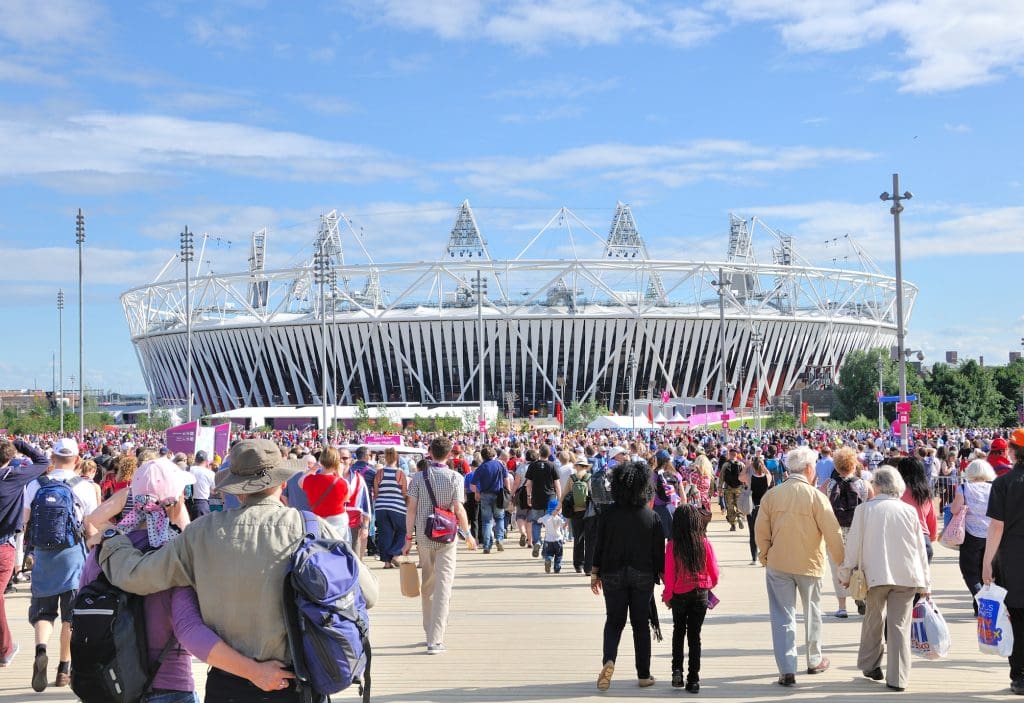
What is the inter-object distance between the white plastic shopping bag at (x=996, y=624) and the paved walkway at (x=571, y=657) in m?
0.29

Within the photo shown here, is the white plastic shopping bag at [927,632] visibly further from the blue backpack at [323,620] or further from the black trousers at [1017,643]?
the blue backpack at [323,620]

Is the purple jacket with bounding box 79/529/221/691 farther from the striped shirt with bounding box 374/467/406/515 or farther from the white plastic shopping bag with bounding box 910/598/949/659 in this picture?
the striped shirt with bounding box 374/467/406/515

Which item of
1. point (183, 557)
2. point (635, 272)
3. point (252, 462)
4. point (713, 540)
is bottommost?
point (713, 540)

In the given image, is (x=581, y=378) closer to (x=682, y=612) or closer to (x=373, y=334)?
(x=373, y=334)

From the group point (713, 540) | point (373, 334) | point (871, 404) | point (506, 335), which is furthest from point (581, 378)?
point (713, 540)

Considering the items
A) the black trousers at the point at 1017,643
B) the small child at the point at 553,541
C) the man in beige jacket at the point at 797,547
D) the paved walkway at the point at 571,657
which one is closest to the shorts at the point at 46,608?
the paved walkway at the point at 571,657

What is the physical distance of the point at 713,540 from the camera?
58.8ft

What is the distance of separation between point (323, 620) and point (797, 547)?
4.62 metres

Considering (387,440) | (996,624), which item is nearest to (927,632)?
(996,624)

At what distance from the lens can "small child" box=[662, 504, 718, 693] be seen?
23.6ft

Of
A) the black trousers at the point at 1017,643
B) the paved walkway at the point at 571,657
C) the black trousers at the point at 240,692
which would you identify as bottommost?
the paved walkway at the point at 571,657

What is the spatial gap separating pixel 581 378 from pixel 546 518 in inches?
2802

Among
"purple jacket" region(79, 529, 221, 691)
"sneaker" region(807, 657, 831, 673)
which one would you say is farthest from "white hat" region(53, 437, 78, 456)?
"sneaker" region(807, 657, 831, 673)

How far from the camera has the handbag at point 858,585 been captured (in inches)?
281
